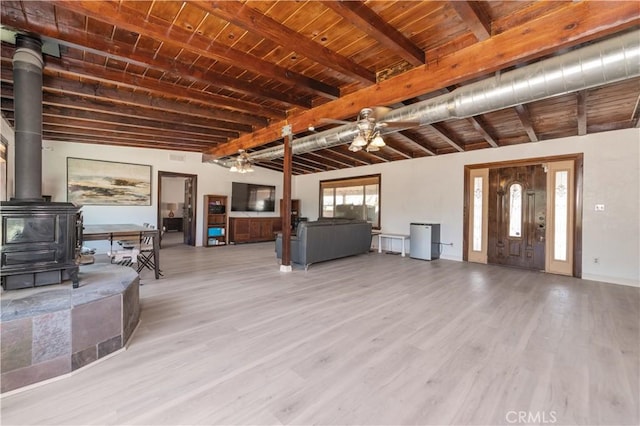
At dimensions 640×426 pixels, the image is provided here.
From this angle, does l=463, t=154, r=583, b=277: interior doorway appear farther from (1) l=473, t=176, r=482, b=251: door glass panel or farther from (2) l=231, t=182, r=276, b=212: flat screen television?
(2) l=231, t=182, r=276, b=212: flat screen television

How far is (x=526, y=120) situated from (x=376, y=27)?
142 inches

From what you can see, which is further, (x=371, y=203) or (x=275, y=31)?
(x=371, y=203)

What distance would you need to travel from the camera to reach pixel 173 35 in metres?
2.65

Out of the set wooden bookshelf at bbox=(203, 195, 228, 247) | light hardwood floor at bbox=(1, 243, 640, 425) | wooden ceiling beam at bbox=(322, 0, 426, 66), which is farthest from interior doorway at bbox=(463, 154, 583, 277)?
wooden bookshelf at bbox=(203, 195, 228, 247)

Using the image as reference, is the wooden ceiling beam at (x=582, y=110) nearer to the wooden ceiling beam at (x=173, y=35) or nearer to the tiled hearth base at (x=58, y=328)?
the wooden ceiling beam at (x=173, y=35)

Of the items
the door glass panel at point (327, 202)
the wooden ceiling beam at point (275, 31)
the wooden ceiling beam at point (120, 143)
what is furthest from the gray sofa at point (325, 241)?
the wooden ceiling beam at point (120, 143)

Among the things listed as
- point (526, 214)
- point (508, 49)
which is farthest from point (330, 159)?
point (508, 49)

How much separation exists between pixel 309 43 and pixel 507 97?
92.5 inches

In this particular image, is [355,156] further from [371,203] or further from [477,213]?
[477,213]

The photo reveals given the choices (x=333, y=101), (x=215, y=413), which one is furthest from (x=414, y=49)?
(x=215, y=413)

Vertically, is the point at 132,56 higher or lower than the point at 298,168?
higher

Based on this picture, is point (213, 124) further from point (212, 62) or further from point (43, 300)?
point (43, 300)

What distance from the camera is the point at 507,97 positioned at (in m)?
3.07

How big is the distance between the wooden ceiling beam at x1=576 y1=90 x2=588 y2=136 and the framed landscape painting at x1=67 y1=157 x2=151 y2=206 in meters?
9.41
